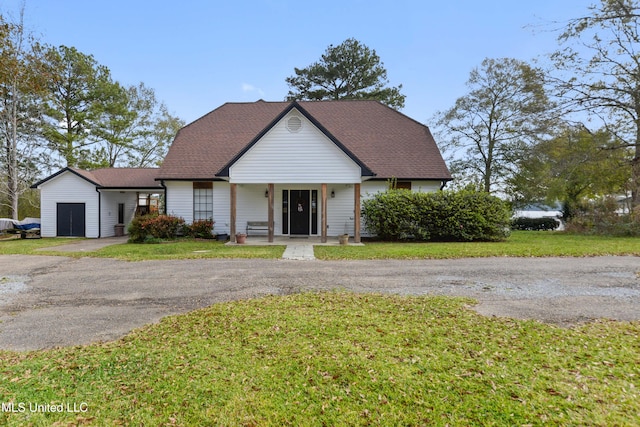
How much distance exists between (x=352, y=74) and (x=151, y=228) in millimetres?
23371

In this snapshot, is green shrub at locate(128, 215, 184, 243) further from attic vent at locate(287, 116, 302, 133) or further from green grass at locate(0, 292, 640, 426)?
green grass at locate(0, 292, 640, 426)

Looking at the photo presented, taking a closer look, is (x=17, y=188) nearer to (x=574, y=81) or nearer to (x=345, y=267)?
(x=345, y=267)

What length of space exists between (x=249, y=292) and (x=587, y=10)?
908 inches

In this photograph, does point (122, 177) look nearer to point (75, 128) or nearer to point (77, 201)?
point (77, 201)

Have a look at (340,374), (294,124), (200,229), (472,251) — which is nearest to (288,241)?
(200,229)

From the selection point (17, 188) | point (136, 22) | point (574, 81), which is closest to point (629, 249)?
point (574, 81)

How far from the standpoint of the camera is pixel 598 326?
4.38 meters

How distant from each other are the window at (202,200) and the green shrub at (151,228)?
1479 mm

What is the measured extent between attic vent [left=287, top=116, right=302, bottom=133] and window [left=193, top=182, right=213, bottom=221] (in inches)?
213

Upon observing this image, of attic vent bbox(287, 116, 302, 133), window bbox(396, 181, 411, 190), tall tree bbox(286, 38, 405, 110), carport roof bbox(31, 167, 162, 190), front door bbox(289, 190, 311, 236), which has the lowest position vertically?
front door bbox(289, 190, 311, 236)

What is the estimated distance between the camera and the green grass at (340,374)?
2.64 meters

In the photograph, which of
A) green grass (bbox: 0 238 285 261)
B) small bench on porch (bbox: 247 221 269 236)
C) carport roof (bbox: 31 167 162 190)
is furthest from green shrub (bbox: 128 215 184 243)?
small bench on porch (bbox: 247 221 269 236)

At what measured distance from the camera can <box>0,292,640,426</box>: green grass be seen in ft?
8.65

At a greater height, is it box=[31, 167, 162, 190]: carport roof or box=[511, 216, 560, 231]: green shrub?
box=[31, 167, 162, 190]: carport roof
